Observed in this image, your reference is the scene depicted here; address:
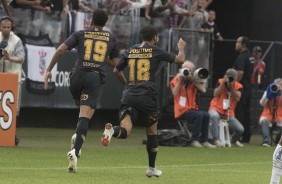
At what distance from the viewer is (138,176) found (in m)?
13.0

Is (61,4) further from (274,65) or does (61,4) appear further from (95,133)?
(274,65)

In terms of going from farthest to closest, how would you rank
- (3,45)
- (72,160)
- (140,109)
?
(3,45) < (140,109) < (72,160)

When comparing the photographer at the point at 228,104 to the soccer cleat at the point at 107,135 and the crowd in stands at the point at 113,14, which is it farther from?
the soccer cleat at the point at 107,135

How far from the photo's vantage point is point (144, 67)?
519 inches

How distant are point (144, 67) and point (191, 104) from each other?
6.65m

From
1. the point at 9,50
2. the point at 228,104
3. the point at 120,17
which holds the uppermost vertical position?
the point at 120,17

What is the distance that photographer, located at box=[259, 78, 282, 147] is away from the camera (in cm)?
2073

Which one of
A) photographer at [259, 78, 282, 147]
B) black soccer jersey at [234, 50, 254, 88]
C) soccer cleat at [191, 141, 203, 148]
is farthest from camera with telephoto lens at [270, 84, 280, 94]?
soccer cleat at [191, 141, 203, 148]

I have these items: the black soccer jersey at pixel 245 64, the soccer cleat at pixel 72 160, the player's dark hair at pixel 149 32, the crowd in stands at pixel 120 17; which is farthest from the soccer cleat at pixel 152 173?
the black soccer jersey at pixel 245 64

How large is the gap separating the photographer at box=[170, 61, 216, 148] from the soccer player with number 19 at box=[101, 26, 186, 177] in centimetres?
625

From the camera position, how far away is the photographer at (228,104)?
20.1m

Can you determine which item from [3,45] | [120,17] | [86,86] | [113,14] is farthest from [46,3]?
[86,86]

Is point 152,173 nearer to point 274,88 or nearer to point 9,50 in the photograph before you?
point 9,50

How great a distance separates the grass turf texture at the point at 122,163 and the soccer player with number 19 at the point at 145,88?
0.63 meters
